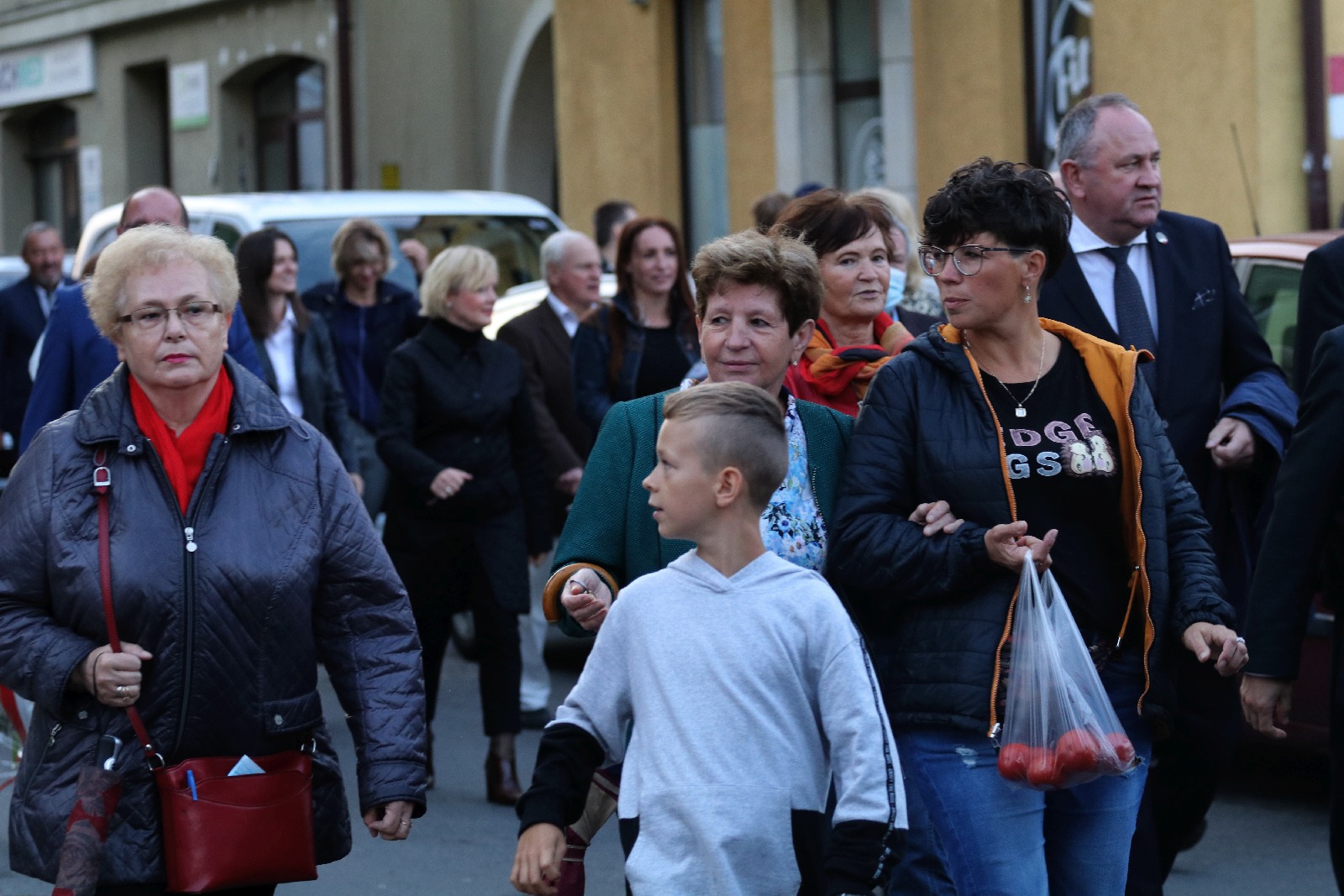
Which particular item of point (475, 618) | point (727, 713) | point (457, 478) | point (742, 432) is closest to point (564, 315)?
point (457, 478)

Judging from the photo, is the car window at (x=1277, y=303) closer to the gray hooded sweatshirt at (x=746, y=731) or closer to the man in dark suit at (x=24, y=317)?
the gray hooded sweatshirt at (x=746, y=731)

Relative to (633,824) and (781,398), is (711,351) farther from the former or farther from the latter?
(633,824)

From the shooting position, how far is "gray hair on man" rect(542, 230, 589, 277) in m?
9.49

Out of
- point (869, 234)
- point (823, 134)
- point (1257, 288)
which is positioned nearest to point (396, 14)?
point (823, 134)

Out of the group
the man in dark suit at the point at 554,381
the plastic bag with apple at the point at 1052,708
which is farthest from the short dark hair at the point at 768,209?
the plastic bag with apple at the point at 1052,708

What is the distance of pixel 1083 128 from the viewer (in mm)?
5699

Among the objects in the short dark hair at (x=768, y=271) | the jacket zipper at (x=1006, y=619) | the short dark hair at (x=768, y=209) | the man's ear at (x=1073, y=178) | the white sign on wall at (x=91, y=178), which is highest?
the white sign on wall at (x=91, y=178)

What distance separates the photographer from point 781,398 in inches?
170

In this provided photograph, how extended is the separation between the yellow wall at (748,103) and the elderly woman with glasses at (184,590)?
13.1 m

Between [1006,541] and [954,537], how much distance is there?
0.12m

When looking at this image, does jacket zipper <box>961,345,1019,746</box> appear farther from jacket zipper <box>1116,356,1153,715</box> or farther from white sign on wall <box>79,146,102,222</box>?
white sign on wall <box>79,146,102,222</box>

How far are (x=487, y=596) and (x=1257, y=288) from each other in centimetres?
301

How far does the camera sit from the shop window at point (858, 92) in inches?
662

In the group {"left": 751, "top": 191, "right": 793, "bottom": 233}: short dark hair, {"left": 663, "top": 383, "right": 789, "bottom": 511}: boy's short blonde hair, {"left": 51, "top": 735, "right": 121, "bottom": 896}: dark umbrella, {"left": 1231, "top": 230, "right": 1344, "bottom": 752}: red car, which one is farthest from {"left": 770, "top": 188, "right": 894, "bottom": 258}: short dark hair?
{"left": 751, "top": 191, "right": 793, "bottom": 233}: short dark hair
